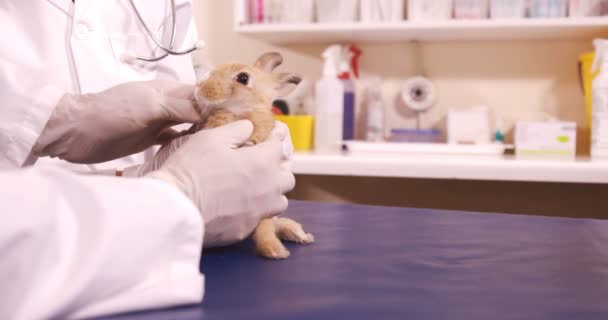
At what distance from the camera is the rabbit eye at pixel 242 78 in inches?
27.5

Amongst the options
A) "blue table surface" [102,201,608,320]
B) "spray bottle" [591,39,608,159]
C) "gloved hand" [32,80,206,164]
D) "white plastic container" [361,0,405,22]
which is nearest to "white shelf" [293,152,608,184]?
"spray bottle" [591,39,608,159]

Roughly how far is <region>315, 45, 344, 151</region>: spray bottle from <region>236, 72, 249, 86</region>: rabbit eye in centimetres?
112

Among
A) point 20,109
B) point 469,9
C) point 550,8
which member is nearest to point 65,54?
point 20,109

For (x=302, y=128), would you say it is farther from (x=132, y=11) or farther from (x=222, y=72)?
(x=222, y=72)

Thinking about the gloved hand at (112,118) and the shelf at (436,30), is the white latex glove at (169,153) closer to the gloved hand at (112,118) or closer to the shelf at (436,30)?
the gloved hand at (112,118)

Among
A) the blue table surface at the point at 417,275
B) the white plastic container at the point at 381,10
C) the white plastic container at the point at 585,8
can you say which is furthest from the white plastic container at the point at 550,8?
the blue table surface at the point at 417,275

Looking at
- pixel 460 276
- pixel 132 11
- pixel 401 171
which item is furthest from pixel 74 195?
pixel 401 171

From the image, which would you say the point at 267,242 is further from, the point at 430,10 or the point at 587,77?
the point at 587,77

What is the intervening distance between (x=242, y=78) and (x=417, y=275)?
32cm

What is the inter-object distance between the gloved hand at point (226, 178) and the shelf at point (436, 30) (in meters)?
1.20

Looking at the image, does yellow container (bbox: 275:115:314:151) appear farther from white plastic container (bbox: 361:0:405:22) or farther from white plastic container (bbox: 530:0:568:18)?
white plastic container (bbox: 530:0:568:18)

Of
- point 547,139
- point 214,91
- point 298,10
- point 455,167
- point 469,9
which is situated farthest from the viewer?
point 298,10

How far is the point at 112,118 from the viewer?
85 cm

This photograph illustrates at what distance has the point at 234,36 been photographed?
86.7 inches
